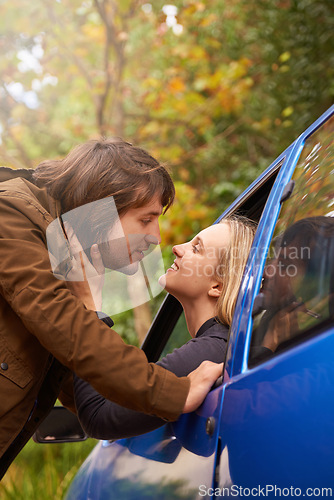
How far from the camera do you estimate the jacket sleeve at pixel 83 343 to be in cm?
151

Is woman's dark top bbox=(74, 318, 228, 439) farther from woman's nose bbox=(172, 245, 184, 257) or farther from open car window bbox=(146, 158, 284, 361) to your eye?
open car window bbox=(146, 158, 284, 361)

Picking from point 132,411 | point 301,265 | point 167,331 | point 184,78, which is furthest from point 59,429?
point 184,78

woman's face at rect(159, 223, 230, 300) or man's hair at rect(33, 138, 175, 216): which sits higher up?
man's hair at rect(33, 138, 175, 216)

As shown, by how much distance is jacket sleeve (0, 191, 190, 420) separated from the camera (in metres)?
1.51

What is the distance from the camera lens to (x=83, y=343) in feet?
4.98

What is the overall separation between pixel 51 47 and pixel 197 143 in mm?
2641

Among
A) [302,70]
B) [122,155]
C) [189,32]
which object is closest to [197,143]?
[189,32]

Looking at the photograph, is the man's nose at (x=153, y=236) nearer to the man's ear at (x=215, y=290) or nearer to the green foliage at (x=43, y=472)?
the man's ear at (x=215, y=290)

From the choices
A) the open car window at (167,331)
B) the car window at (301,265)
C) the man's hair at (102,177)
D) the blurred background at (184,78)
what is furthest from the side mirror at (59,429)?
the blurred background at (184,78)

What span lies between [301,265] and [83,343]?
577 millimetres

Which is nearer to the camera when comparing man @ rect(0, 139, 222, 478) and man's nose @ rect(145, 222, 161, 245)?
man @ rect(0, 139, 222, 478)

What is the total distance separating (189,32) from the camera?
27.6ft

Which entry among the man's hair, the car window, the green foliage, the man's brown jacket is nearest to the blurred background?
the green foliage

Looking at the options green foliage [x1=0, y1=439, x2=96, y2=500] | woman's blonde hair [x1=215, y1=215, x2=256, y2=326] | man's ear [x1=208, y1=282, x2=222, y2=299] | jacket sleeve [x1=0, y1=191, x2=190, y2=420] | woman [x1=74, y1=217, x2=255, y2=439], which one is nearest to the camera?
jacket sleeve [x1=0, y1=191, x2=190, y2=420]
